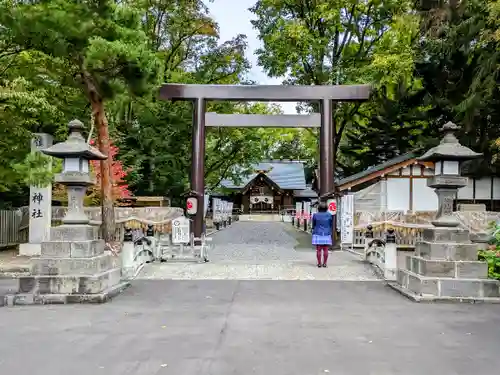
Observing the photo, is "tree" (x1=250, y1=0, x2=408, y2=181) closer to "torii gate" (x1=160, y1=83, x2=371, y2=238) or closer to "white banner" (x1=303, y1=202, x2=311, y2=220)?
"torii gate" (x1=160, y1=83, x2=371, y2=238)

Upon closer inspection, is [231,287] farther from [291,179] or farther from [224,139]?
[291,179]

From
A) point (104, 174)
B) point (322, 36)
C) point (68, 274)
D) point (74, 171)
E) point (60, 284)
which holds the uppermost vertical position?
point (322, 36)

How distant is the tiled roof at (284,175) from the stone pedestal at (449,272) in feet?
151

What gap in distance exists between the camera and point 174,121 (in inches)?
1021

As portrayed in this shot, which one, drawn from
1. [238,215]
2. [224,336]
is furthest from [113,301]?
[238,215]

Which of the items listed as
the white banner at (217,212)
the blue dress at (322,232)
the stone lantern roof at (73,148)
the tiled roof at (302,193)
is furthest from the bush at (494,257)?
the tiled roof at (302,193)

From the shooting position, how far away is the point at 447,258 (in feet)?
29.0

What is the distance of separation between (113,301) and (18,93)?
6.13 m

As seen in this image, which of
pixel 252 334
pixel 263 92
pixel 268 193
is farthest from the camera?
pixel 268 193

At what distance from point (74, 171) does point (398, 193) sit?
17.3 meters

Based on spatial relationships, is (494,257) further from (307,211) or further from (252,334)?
(307,211)

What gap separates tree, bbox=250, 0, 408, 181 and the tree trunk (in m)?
10.9

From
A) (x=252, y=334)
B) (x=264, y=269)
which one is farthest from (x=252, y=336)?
(x=264, y=269)

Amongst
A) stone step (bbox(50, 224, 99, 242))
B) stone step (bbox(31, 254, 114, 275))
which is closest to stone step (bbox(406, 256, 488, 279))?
stone step (bbox(31, 254, 114, 275))
